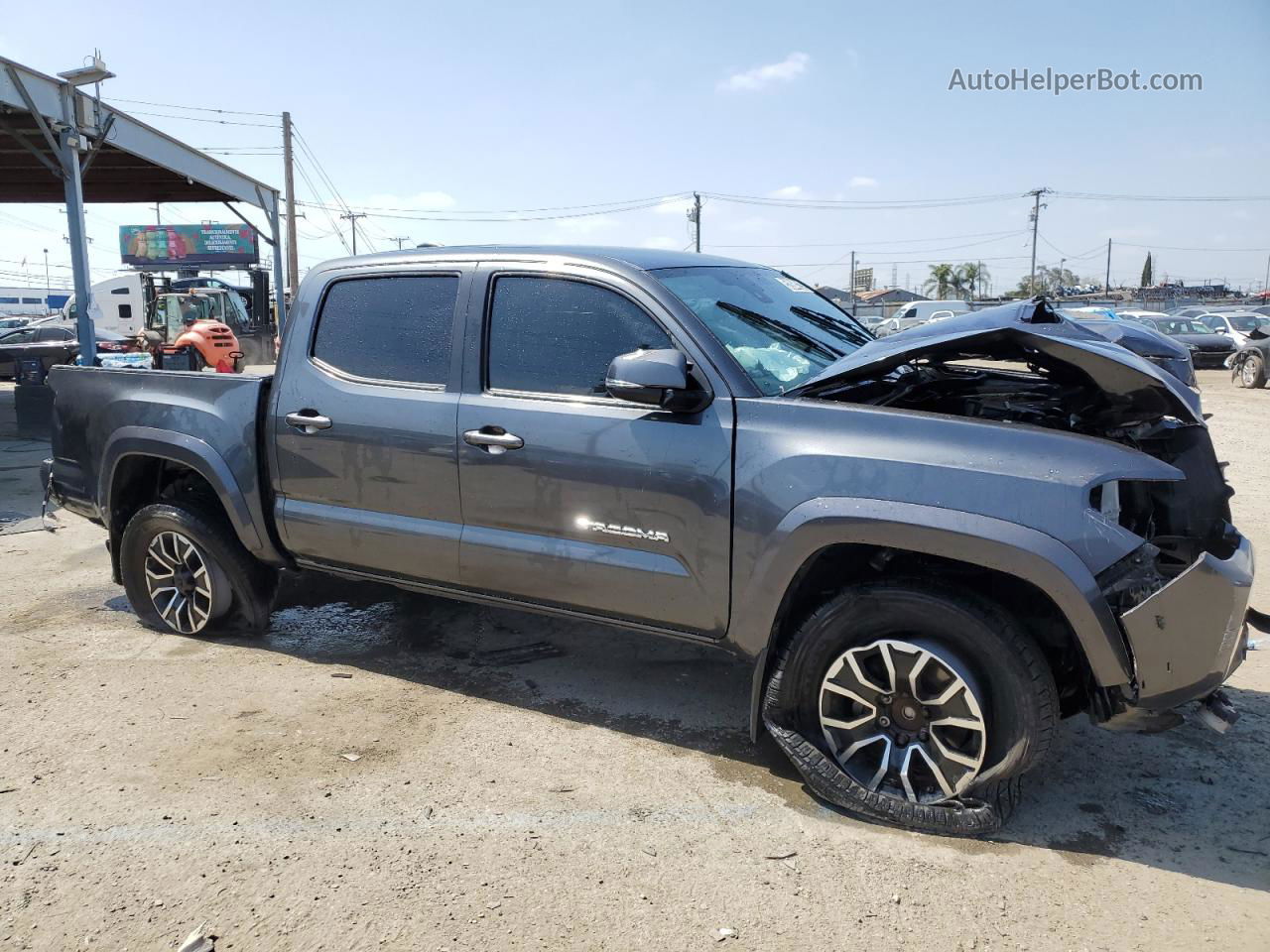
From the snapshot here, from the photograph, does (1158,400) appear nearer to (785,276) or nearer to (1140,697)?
(1140,697)

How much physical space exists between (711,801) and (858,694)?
2.12 ft

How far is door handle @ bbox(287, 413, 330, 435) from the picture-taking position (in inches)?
162

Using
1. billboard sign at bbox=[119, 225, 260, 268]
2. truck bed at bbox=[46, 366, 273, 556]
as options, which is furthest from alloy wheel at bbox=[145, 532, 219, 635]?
billboard sign at bbox=[119, 225, 260, 268]

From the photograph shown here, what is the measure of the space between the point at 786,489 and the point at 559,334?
3.87ft

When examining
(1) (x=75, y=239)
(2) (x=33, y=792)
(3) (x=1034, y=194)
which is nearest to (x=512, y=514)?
(2) (x=33, y=792)

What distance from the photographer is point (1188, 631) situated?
267 cm

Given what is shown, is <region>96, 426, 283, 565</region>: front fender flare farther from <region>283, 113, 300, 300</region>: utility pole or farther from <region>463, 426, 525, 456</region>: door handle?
<region>283, 113, 300, 300</region>: utility pole

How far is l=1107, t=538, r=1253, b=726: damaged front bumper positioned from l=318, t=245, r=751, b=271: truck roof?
2.11 m

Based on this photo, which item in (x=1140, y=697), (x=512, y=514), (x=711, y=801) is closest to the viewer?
(x=1140, y=697)

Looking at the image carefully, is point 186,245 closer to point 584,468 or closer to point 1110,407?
point 584,468

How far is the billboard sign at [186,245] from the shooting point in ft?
178

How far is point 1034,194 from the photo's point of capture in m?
76.6

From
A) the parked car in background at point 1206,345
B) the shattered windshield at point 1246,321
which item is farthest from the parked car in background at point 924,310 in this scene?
the shattered windshield at point 1246,321

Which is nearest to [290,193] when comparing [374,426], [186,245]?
[186,245]
